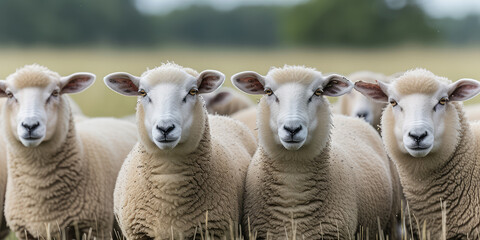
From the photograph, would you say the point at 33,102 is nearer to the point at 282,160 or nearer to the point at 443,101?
the point at 282,160

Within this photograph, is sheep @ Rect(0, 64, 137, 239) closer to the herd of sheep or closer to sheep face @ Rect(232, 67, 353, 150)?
the herd of sheep

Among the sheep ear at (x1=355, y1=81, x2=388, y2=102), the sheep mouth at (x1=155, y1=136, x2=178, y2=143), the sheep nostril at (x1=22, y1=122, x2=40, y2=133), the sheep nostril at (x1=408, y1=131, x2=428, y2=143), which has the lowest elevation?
the sheep nostril at (x1=408, y1=131, x2=428, y2=143)

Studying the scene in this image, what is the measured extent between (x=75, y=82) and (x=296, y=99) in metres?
2.28

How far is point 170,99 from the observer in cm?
511

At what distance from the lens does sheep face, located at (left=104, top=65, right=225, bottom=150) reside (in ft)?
16.4

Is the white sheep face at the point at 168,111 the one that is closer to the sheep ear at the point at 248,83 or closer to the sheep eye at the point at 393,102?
the sheep ear at the point at 248,83

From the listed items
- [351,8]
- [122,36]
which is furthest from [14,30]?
[351,8]

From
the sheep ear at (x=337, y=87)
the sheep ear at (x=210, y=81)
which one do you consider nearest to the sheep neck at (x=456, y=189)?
the sheep ear at (x=337, y=87)

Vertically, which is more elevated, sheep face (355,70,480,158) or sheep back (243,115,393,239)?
sheep face (355,70,480,158)

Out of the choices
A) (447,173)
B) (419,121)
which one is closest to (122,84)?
(419,121)

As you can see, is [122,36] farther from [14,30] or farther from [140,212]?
[140,212]

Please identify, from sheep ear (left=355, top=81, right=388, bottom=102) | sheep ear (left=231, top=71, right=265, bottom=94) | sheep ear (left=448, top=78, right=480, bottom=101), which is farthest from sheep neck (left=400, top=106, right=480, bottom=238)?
sheep ear (left=231, top=71, right=265, bottom=94)

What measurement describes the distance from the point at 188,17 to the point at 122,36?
19679 millimetres

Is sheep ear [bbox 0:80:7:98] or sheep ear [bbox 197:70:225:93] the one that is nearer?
sheep ear [bbox 197:70:225:93]
